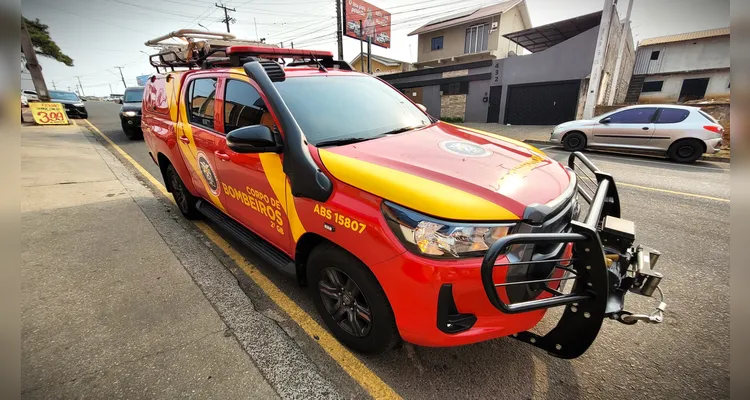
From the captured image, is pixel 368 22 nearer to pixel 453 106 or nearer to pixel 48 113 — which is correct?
pixel 453 106

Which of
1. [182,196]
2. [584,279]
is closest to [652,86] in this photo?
[584,279]

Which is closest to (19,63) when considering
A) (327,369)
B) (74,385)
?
(327,369)

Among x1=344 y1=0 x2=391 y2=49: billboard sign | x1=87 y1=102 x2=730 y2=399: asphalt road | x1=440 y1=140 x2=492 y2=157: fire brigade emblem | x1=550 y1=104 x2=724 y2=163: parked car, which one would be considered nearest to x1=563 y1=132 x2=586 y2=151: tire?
x1=550 y1=104 x2=724 y2=163: parked car

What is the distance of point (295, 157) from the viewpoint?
2.11 metres

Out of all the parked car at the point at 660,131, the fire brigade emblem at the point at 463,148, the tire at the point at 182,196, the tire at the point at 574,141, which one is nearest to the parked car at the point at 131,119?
the tire at the point at 182,196

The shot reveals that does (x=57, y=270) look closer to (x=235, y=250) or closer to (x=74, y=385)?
(x=235, y=250)

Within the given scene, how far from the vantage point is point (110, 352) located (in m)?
2.19

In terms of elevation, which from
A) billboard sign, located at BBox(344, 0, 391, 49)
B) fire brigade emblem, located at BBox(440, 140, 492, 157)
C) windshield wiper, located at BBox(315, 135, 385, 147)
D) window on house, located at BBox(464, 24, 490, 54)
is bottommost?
fire brigade emblem, located at BBox(440, 140, 492, 157)

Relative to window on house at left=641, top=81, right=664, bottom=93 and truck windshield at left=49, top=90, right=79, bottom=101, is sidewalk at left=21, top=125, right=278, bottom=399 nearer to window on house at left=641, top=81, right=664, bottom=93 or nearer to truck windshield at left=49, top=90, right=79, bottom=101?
truck windshield at left=49, top=90, right=79, bottom=101

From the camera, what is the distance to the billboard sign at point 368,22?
91.2 feet

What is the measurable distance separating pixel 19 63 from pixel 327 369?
2.00 meters

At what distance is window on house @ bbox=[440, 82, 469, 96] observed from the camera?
1952cm

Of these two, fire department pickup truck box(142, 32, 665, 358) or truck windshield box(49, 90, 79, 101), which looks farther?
truck windshield box(49, 90, 79, 101)

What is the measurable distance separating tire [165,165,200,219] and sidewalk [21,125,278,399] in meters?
0.48
